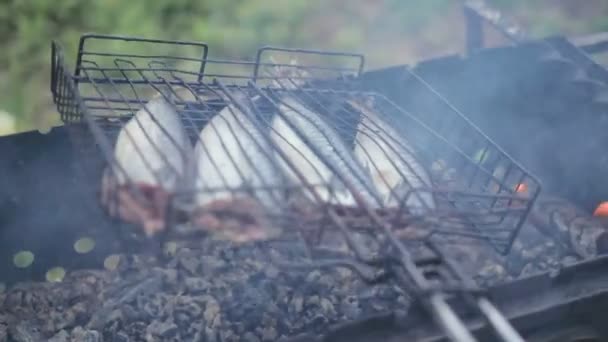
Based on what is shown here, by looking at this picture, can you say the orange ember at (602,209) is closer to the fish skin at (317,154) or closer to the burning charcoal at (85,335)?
the fish skin at (317,154)

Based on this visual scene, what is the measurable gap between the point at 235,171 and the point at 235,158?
0.09 meters

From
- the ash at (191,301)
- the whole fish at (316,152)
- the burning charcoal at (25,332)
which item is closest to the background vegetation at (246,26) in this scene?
the ash at (191,301)

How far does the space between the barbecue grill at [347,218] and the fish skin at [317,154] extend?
6 centimetres

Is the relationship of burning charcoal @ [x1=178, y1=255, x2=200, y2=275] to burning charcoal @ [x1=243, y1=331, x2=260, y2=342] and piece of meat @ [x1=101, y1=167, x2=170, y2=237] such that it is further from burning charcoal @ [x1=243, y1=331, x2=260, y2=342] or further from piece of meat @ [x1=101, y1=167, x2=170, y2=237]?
piece of meat @ [x1=101, y1=167, x2=170, y2=237]

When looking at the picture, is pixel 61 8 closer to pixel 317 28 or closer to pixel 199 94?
pixel 317 28

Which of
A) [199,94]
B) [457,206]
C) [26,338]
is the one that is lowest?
[26,338]

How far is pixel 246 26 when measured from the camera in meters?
6.55

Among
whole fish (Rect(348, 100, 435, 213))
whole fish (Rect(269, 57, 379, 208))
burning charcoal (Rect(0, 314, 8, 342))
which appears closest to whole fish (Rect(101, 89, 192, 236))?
whole fish (Rect(269, 57, 379, 208))

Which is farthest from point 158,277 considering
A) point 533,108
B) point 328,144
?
point 533,108

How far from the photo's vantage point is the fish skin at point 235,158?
2.55 m

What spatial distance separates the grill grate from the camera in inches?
89.5

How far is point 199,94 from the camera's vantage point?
328cm

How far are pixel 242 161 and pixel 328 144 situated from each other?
0.40 meters

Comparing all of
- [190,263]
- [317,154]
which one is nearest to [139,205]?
[317,154]
